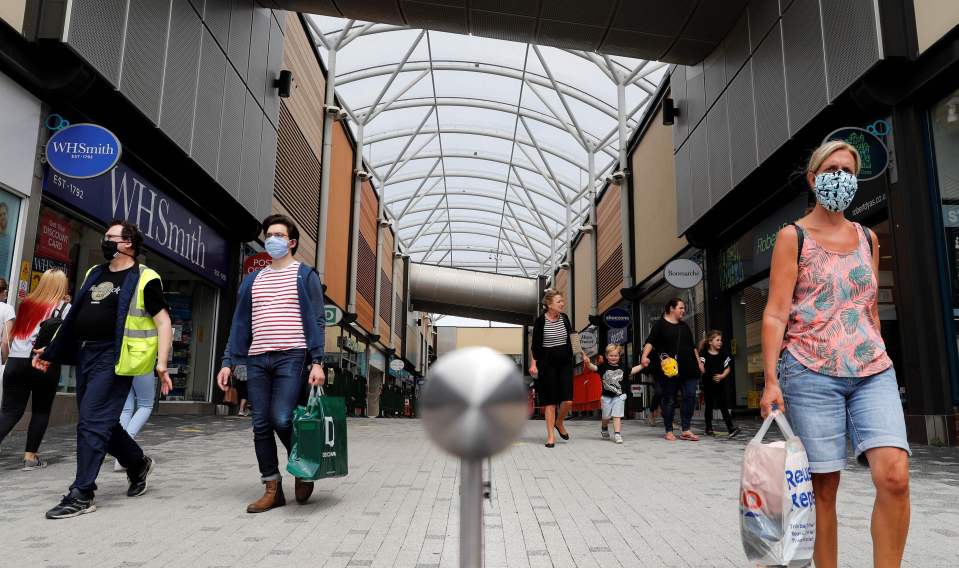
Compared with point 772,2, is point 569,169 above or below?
above

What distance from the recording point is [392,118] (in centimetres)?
3025

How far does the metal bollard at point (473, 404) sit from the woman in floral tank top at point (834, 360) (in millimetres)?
1756

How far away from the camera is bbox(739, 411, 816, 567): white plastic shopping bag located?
7.38ft

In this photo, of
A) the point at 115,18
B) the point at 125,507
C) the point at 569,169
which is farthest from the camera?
the point at 569,169

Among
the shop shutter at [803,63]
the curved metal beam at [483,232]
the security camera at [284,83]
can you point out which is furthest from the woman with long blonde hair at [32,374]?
the curved metal beam at [483,232]

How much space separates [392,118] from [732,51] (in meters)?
Answer: 18.8

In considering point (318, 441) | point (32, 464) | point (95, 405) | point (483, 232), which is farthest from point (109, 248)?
point (483, 232)

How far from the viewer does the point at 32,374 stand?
6.19 metres

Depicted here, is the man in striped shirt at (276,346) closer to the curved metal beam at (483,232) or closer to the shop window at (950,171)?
the shop window at (950,171)

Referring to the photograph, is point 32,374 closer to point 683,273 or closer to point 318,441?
point 318,441

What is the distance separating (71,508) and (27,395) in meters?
2.52

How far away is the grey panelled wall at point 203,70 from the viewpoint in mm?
9250

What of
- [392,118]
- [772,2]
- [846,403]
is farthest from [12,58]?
[392,118]

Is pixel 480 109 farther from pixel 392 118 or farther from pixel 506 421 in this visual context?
pixel 506 421
